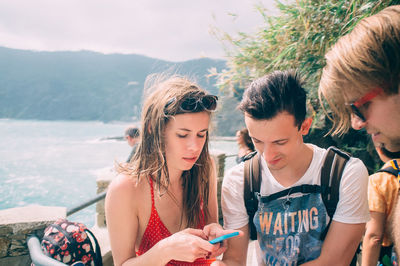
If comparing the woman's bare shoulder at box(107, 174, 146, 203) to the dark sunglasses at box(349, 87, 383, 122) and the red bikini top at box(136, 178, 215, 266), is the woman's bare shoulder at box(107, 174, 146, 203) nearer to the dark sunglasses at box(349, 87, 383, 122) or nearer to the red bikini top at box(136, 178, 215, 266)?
the red bikini top at box(136, 178, 215, 266)

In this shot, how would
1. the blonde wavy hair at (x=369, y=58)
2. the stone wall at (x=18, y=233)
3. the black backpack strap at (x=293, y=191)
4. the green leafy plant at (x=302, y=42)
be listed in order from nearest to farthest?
the blonde wavy hair at (x=369, y=58)
the black backpack strap at (x=293, y=191)
the stone wall at (x=18, y=233)
the green leafy plant at (x=302, y=42)

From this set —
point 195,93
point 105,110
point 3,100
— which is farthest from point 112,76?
point 195,93

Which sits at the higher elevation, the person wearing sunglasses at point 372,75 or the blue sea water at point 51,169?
the person wearing sunglasses at point 372,75

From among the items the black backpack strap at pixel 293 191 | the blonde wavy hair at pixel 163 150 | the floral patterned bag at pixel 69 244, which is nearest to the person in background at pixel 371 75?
the black backpack strap at pixel 293 191

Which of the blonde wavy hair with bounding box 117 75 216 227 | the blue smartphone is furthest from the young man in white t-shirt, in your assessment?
the blonde wavy hair with bounding box 117 75 216 227

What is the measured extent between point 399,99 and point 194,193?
4.24 feet

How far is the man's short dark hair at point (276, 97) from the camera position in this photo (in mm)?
1427

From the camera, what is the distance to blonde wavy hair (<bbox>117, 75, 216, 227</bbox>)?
160cm

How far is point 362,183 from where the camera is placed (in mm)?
1354

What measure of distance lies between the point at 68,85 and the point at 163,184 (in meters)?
88.1

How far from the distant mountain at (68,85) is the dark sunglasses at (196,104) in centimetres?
6882

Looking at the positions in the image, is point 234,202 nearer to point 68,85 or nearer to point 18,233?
point 18,233

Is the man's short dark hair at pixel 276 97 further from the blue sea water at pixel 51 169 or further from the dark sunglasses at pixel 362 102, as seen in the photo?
the blue sea water at pixel 51 169

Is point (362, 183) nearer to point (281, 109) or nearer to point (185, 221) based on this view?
point (281, 109)
